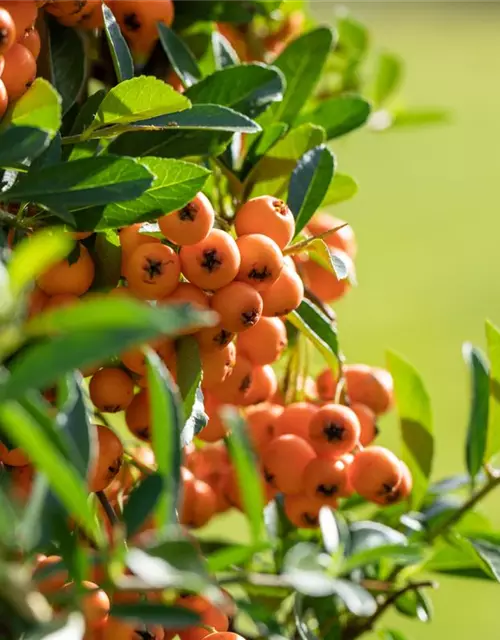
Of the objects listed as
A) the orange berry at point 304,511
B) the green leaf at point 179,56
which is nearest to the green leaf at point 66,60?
the green leaf at point 179,56

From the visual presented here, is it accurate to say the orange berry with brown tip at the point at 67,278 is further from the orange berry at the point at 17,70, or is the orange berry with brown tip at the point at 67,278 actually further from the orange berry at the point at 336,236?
the orange berry at the point at 336,236

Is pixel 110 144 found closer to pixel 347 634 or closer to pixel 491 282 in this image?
pixel 347 634

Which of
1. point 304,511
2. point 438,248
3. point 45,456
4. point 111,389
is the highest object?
point 45,456

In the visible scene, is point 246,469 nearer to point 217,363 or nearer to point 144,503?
point 144,503

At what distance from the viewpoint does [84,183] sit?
0.38m

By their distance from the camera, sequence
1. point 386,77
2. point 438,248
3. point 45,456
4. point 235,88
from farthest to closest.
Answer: point 438,248, point 386,77, point 235,88, point 45,456

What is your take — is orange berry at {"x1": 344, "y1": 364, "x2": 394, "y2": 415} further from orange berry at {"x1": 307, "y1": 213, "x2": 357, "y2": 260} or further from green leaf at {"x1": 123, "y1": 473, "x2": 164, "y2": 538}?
green leaf at {"x1": 123, "y1": 473, "x2": 164, "y2": 538}

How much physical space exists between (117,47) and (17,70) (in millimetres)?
49

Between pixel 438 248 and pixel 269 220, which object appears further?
pixel 438 248

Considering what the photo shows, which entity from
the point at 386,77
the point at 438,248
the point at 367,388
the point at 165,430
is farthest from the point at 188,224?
the point at 438,248

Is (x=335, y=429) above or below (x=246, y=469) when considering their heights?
below

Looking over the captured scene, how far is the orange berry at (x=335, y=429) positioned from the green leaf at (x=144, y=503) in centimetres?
24

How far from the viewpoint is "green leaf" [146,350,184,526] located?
0.29m

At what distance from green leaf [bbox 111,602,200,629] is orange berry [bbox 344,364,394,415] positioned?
1.10 feet
